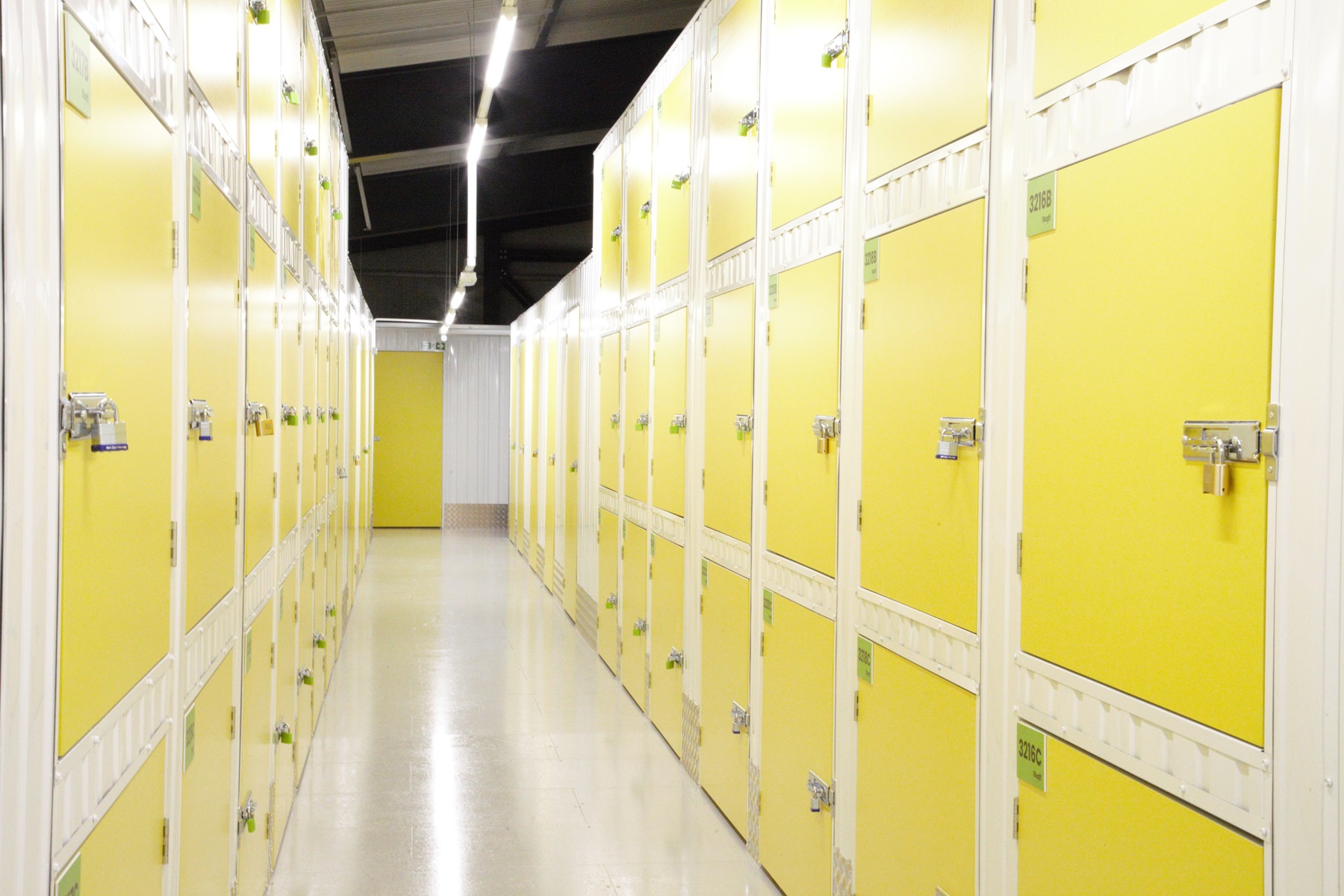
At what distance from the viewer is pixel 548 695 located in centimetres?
699

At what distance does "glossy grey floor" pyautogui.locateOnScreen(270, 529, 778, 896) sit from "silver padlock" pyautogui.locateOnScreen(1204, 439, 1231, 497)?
288 centimetres

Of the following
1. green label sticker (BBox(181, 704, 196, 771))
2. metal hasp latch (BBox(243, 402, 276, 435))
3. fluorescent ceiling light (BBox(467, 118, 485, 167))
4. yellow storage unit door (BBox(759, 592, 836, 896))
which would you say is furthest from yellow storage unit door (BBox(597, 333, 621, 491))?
green label sticker (BBox(181, 704, 196, 771))

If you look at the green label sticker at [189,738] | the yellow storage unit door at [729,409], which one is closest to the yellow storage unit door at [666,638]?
the yellow storage unit door at [729,409]

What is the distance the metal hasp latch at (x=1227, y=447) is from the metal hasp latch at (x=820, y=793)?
2.08 meters

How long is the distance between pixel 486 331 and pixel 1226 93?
51.6ft

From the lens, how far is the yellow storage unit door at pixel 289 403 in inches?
168

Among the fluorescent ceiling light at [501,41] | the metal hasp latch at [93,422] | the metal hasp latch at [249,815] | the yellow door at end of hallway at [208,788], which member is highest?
the fluorescent ceiling light at [501,41]

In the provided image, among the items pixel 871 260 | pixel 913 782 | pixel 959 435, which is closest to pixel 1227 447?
pixel 959 435

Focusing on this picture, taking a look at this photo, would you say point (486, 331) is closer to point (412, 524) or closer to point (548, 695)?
point (412, 524)

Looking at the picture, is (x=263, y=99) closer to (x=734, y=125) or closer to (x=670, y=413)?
(x=734, y=125)

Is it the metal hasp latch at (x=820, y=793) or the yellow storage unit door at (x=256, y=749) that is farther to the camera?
the metal hasp latch at (x=820, y=793)

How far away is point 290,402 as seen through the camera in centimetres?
452

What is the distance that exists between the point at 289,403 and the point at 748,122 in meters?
2.36

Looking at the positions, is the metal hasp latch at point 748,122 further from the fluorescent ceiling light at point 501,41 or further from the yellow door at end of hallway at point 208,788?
the yellow door at end of hallway at point 208,788
